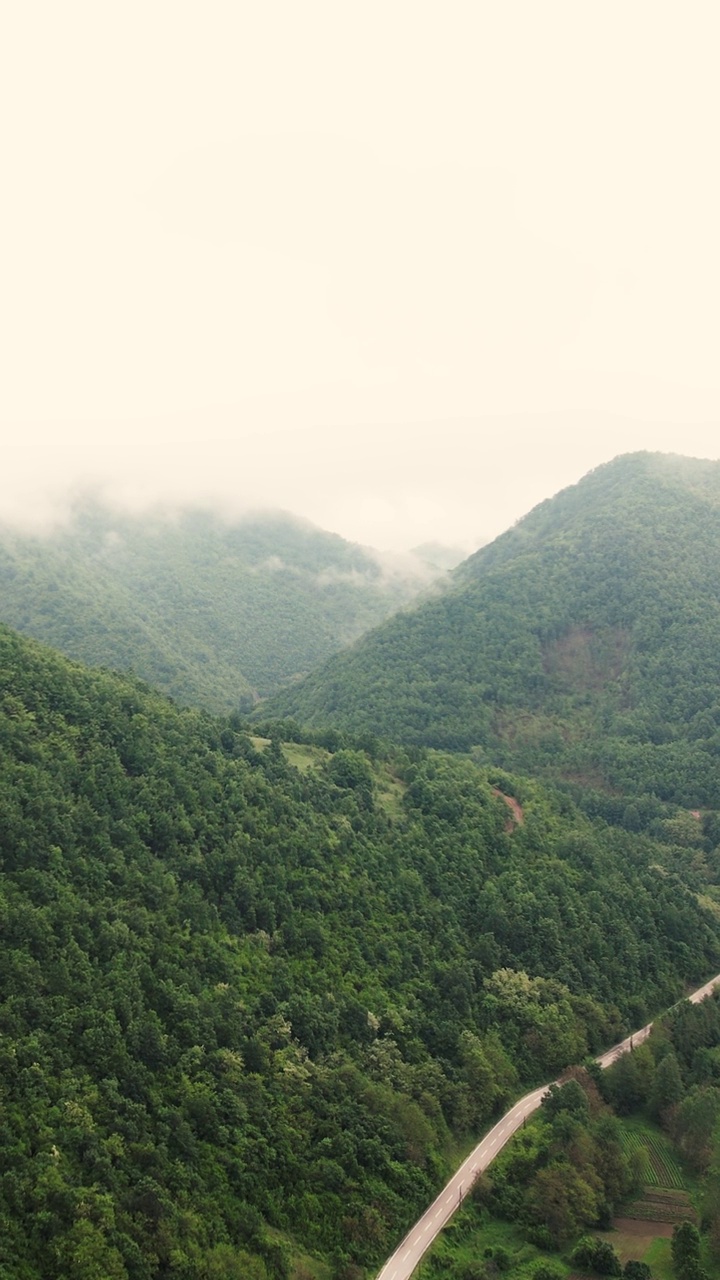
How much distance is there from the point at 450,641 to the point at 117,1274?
12595 cm

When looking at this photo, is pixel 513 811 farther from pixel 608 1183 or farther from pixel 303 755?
pixel 608 1183

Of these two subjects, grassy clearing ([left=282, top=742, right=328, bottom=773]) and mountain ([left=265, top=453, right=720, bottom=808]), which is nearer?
grassy clearing ([left=282, top=742, right=328, bottom=773])

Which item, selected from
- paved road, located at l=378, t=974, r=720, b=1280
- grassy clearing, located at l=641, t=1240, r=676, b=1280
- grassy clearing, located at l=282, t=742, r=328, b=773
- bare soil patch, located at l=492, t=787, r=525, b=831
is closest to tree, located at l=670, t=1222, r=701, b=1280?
grassy clearing, located at l=641, t=1240, r=676, b=1280

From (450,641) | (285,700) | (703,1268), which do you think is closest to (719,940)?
(703,1268)

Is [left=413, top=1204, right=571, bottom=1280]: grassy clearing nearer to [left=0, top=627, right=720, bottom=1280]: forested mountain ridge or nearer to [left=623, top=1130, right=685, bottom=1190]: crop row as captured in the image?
[left=0, top=627, right=720, bottom=1280]: forested mountain ridge

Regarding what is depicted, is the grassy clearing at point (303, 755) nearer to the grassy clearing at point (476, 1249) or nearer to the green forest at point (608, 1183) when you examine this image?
the green forest at point (608, 1183)

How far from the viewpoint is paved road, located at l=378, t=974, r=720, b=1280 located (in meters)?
44.5

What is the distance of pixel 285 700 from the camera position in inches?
6383

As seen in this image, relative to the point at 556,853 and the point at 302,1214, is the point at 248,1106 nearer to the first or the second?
the point at 302,1214

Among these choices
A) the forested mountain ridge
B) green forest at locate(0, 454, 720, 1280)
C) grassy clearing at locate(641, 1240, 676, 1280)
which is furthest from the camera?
grassy clearing at locate(641, 1240, 676, 1280)

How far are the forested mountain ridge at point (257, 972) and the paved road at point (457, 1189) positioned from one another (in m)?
1.02

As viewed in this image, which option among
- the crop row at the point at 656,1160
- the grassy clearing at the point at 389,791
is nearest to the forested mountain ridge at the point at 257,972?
the grassy clearing at the point at 389,791

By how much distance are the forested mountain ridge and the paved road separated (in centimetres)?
102

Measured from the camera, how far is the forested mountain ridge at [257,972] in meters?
40.2
